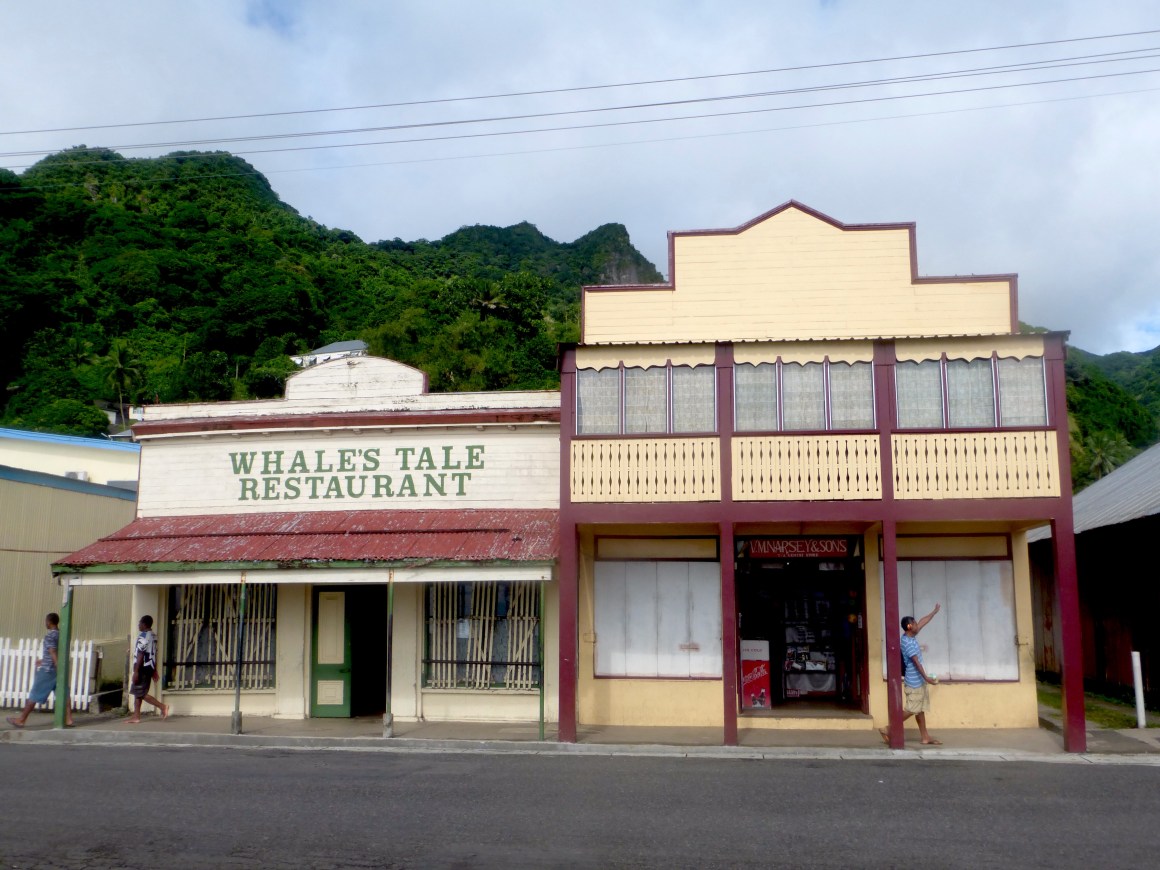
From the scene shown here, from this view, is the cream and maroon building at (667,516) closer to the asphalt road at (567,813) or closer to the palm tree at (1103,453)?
the asphalt road at (567,813)

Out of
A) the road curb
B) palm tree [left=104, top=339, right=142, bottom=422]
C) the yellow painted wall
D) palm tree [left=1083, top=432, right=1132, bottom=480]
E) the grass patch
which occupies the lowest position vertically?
the road curb

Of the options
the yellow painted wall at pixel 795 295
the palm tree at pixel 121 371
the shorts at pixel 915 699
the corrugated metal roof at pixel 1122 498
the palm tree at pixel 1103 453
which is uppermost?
the palm tree at pixel 121 371

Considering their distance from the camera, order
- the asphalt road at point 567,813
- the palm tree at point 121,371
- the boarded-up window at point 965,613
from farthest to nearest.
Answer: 1. the palm tree at point 121,371
2. the boarded-up window at point 965,613
3. the asphalt road at point 567,813

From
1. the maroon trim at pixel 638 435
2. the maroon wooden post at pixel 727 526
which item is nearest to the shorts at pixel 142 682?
the maroon trim at pixel 638 435

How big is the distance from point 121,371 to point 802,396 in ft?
194

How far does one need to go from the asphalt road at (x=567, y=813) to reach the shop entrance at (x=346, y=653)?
3.38 meters

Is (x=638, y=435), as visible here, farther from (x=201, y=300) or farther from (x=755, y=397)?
(x=201, y=300)

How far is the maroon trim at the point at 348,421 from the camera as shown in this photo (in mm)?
15578

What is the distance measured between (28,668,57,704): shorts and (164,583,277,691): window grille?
5.39 feet

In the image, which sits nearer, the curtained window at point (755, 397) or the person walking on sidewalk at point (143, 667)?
the curtained window at point (755, 397)

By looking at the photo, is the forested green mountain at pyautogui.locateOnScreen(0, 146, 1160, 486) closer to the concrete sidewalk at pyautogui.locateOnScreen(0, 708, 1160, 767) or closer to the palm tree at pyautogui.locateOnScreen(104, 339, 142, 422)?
the palm tree at pyautogui.locateOnScreen(104, 339, 142, 422)

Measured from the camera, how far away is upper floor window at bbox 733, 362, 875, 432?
13.8 meters

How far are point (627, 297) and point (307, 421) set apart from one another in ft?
17.6

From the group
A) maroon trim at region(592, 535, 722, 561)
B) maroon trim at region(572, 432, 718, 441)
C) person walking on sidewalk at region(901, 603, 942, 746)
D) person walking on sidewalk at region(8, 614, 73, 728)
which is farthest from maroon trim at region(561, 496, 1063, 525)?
person walking on sidewalk at region(8, 614, 73, 728)
